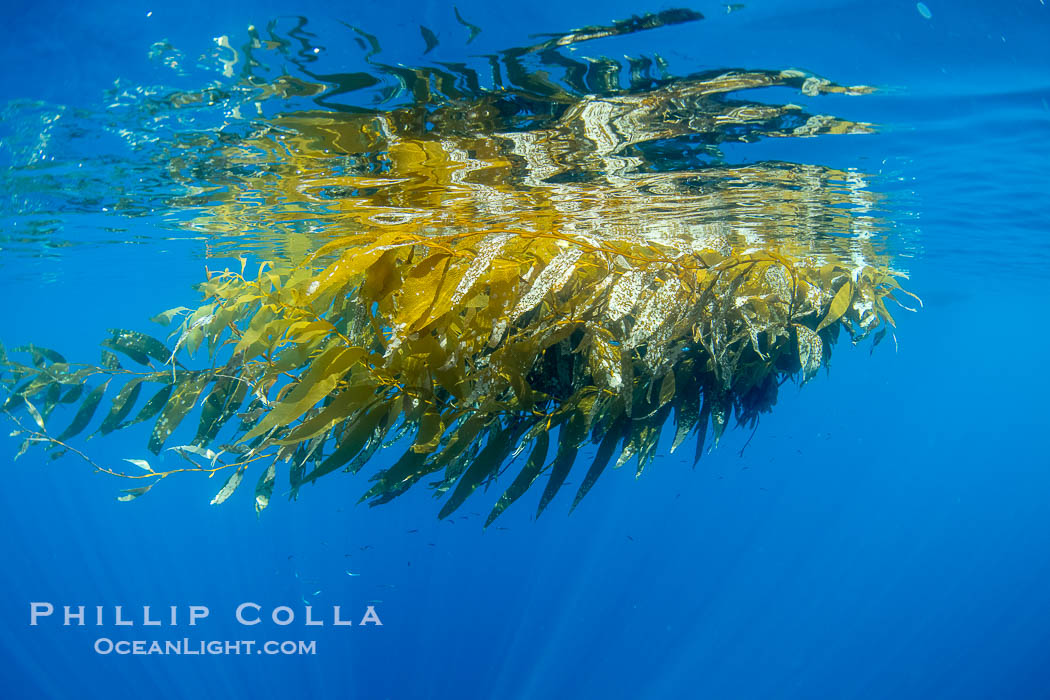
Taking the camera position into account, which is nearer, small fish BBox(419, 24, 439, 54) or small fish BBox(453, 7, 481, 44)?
small fish BBox(453, 7, 481, 44)

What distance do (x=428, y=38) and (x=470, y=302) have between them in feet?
6.02

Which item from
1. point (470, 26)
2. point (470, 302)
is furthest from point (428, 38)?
point (470, 302)

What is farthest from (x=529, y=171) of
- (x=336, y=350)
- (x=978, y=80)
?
(x=336, y=350)

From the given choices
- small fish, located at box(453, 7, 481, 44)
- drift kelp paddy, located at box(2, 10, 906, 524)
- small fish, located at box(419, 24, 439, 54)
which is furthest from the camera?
small fish, located at box(419, 24, 439, 54)

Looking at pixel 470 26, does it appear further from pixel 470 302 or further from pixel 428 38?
pixel 470 302

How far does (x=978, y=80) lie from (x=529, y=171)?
11.6ft

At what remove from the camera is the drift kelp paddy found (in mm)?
2379

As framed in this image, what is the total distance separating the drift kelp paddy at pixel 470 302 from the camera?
238cm

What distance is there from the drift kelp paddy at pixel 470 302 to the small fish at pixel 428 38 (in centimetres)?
1

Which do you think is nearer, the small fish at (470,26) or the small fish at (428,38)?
the small fish at (470,26)

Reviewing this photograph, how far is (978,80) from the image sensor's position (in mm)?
4422

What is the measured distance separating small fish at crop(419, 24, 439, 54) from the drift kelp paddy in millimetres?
14

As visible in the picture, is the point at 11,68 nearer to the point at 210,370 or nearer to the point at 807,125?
the point at 210,370

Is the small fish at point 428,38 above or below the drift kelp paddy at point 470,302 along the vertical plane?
above
